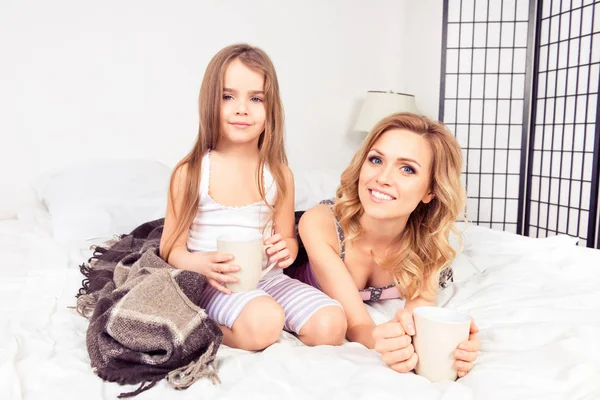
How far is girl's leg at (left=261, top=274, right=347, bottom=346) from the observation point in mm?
1048

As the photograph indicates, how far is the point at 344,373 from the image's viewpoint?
86 centimetres

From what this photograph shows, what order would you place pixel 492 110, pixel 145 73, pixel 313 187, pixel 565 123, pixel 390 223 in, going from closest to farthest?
pixel 390 223, pixel 313 187, pixel 145 73, pixel 565 123, pixel 492 110

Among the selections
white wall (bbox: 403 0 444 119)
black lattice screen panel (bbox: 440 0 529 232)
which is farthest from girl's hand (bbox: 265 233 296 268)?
white wall (bbox: 403 0 444 119)

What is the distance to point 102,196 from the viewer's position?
78.6 inches

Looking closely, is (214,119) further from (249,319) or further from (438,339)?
(438,339)

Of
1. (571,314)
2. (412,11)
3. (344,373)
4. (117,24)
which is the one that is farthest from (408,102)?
(344,373)

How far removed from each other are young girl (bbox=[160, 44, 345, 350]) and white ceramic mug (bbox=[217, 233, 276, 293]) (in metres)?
0.04

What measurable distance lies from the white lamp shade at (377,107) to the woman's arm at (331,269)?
1.82m

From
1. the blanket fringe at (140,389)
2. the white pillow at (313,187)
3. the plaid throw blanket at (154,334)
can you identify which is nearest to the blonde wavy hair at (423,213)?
the plaid throw blanket at (154,334)

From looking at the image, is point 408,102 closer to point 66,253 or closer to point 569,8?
point 569,8

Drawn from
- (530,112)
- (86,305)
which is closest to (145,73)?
(86,305)

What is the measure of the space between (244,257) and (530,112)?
2.68 metres

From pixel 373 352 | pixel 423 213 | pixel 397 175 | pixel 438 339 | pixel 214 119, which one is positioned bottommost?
pixel 373 352

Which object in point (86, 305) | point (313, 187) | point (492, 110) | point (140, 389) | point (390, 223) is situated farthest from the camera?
point (492, 110)
